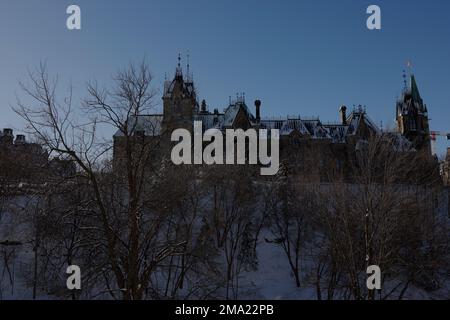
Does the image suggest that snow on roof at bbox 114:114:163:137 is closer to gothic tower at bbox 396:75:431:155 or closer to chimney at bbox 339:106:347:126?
chimney at bbox 339:106:347:126

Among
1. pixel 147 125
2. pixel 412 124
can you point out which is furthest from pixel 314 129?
pixel 147 125

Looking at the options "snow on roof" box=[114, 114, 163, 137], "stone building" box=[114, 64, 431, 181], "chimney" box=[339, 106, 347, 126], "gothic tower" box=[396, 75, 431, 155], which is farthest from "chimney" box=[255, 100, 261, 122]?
"snow on roof" box=[114, 114, 163, 137]

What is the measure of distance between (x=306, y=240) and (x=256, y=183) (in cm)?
698

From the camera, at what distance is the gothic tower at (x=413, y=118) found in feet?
197

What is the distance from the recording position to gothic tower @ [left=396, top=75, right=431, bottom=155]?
197 feet

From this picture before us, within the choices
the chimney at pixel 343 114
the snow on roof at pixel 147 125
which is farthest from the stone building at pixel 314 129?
the snow on roof at pixel 147 125

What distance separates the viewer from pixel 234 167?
109ft

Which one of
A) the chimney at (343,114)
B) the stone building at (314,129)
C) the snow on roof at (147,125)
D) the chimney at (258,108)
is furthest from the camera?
the chimney at (343,114)

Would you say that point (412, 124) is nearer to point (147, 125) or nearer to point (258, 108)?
point (258, 108)

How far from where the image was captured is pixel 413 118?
61.1 metres

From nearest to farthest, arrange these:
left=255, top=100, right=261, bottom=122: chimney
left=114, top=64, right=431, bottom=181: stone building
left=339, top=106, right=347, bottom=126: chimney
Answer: left=114, top=64, right=431, bottom=181: stone building < left=255, top=100, right=261, bottom=122: chimney < left=339, top=106, right=347, bottom=126: chimney

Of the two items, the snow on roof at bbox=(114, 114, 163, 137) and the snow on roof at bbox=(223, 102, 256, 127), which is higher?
the snow on roof at bbox=(223, 102, 256, 127)

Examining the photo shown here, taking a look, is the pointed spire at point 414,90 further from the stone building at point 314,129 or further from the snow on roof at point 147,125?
the snow on roof at point 147,125
